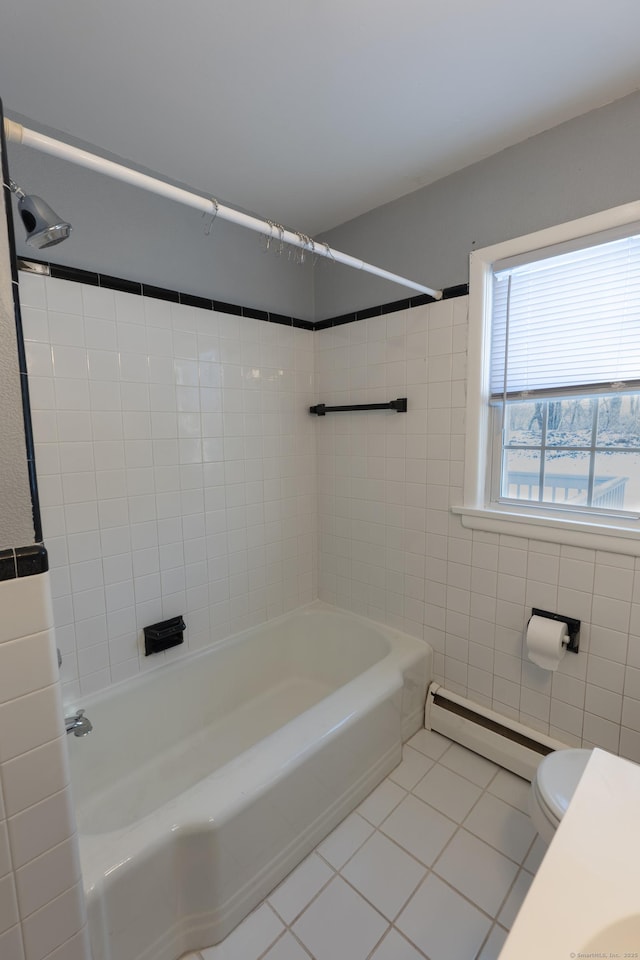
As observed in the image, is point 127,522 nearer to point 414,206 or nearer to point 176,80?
point 176,80

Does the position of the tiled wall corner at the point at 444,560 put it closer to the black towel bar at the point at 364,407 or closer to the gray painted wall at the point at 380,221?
the black towel bar at the point at 364,407

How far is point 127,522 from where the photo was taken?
5.72ft

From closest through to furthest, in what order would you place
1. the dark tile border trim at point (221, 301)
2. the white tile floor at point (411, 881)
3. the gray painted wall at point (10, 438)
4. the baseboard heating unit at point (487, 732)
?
the gray painted wall at point (10, 438), the white tile floor at point (411, 881), the dark tile border trim at point (221, 301), the baseboard heating unit at point (487, 732)

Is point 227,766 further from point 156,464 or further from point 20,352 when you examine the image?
point 20,352

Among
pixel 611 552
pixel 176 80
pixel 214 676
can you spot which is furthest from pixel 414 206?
pixel 214 676

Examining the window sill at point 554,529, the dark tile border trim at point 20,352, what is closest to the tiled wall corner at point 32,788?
the dark tile border trim at point 20,352

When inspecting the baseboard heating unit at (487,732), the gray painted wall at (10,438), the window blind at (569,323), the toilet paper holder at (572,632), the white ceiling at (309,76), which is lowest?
the baseboard heating unit at (487,732)

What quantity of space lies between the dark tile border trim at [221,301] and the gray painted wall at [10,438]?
93 cm

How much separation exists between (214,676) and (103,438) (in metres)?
1.21

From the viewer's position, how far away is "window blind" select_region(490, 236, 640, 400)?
56.7 inches

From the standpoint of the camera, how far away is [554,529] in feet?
5.26

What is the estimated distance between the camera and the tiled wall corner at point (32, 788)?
2.48 feet

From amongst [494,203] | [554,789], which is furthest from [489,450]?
[554,789]

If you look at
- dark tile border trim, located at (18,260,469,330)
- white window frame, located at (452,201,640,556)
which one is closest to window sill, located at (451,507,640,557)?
white window frame, located at (452,201,640,556)
